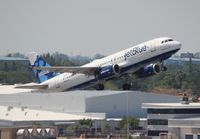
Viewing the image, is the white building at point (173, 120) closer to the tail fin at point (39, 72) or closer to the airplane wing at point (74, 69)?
the tail fin at point (39, 72)

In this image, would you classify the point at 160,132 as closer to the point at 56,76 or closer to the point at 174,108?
the point at 174,108

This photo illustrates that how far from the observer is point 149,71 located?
6132 inches

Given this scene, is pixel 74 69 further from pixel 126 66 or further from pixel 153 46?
pixel 153 46

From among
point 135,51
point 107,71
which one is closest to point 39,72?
point 107,71

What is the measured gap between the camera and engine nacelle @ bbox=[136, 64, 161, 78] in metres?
155

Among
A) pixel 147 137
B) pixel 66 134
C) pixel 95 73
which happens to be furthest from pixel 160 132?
pixel 95 73

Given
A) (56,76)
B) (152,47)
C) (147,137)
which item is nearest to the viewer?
(152,47)

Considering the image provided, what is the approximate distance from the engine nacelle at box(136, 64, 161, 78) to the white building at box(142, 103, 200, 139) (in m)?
23.0

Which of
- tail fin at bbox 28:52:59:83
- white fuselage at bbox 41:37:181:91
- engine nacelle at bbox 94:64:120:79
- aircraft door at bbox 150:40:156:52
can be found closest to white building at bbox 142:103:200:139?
tail fin at bbox 28:52:59:83

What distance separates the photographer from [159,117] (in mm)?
193625

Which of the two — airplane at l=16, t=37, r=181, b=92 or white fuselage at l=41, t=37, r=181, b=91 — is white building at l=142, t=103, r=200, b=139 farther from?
white fuselage at l=41, t=37, r=181, b=91

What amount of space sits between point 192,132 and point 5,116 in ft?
124

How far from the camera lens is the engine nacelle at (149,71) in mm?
154625

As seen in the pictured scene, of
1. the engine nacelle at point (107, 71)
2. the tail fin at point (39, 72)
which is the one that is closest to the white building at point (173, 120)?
the tail fin at point (39, 72)
